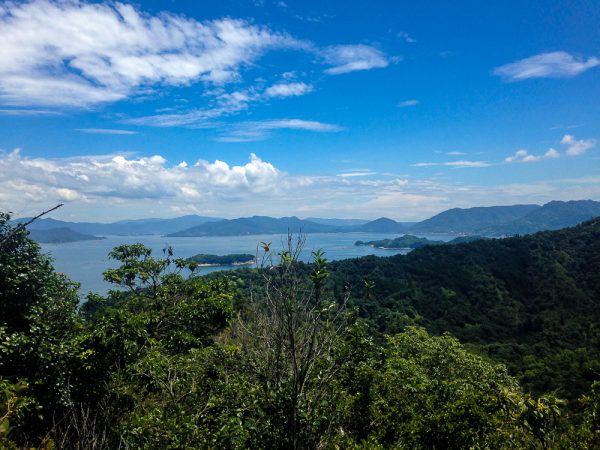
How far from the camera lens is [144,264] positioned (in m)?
13.0

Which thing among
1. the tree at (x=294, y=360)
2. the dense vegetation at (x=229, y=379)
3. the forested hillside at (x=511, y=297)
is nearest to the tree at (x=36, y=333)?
the dense vegetation at (x=229, y=379)

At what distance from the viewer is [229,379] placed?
5758mm

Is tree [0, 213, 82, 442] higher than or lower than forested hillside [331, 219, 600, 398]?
higher

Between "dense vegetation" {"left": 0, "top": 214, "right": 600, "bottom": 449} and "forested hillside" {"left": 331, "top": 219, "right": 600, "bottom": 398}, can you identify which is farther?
"forested hillside" {"left": 331, "top": 219, "right": 600, "bottom": 398}

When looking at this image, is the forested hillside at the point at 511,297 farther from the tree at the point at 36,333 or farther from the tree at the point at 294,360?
the tree at the point at 294,360

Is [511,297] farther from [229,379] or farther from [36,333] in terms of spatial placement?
[36,333]

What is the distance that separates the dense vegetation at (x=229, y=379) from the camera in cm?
351

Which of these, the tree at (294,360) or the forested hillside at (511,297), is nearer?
the tree at (294,360)

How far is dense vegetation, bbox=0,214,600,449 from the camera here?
351 cm

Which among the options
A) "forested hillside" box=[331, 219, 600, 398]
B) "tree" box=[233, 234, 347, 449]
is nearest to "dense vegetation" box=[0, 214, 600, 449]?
"tree" box=[233, 234, 347, 449]

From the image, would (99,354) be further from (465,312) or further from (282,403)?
(465,312)

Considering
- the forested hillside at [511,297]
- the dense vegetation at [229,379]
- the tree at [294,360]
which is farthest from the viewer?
the forested hillside at [511,297]

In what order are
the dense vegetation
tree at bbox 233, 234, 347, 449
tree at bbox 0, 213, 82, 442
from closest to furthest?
tree at bbox 233, 234, 347, 449
the dense vegetation
tree at bbox 0, 213, 82, 442

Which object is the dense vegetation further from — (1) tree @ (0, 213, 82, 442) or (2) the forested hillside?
(2) the forested hillside
